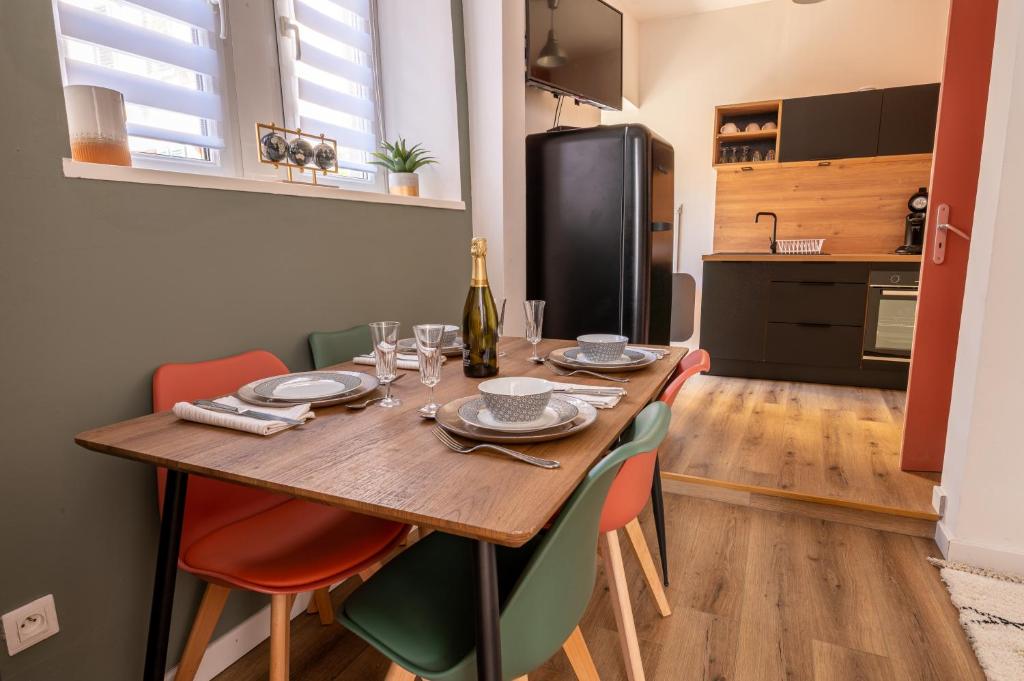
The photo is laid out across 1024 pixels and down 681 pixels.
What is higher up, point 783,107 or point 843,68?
point 843,68

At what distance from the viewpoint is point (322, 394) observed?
1.17 m

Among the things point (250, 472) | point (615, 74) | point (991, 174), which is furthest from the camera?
point (615, 74)

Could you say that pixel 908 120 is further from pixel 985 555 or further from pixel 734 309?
pixel 985 555

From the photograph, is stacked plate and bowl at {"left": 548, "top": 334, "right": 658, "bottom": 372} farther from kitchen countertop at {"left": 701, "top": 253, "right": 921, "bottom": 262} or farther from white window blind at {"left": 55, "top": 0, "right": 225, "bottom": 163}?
kitchen countertop at {"left": 701, "top": 253, "right": 921, "bottom": 262}

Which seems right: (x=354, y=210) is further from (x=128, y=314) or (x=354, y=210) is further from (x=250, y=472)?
(x=250, y=472)

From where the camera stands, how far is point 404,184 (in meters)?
2.27

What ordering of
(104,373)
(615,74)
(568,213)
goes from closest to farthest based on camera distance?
(104,373)
(568,213)
(615,74)

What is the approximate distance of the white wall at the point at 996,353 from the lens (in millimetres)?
1700

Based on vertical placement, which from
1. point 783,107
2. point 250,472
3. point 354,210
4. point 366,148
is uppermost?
point 783,107

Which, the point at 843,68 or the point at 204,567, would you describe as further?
the point at 843,68

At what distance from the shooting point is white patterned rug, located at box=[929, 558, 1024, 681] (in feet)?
4.66

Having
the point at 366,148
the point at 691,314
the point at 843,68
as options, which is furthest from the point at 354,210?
the point at 843,68

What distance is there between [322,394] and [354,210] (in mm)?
904

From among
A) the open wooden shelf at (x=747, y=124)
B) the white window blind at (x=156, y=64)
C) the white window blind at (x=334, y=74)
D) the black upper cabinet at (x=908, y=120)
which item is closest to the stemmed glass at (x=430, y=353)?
the white window blind at (x=156, y=64)
